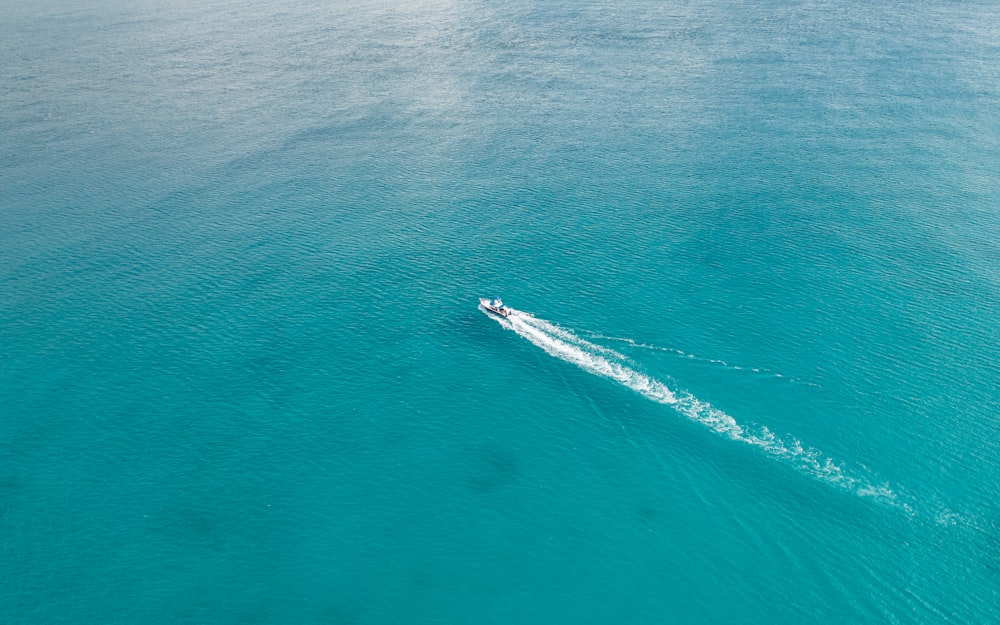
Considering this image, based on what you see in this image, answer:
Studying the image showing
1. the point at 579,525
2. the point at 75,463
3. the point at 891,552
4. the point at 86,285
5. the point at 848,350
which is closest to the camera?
the point at 891,552

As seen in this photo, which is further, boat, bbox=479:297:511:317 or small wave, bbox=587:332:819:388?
boat, bbox=479:297:511:317

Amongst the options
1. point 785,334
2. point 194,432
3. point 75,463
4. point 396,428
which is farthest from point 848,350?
point 75,463

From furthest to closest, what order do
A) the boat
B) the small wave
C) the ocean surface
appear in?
the boat
the small wave
the ocean surface

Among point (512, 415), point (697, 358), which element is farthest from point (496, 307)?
point (697, 358)

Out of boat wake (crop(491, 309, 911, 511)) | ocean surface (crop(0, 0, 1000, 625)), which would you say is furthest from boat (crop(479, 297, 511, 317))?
ocean surface (crop(0, 0, 1000, 625))

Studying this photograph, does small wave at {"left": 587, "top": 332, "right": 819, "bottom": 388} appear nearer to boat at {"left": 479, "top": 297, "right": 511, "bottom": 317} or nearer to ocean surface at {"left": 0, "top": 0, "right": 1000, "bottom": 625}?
ocean surface at {"left": 0, "top": 0, "right": 1000, "bottom": 625}

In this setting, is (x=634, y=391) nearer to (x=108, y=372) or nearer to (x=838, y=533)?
(x=838, y=533)
